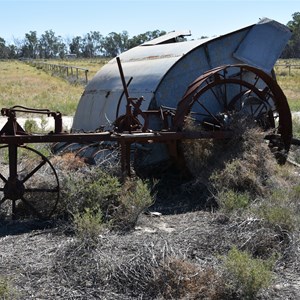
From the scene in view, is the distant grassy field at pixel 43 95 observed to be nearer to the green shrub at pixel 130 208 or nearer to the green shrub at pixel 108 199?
the green shrub at pixel 108 199

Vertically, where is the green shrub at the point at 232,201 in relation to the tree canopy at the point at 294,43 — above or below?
below

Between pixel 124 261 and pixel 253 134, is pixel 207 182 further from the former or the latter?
pixel 124 261

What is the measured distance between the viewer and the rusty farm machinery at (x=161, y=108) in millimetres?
6745

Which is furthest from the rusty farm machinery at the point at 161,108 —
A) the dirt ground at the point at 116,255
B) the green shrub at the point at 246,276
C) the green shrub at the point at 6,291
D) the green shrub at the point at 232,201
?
the green shrub at the point at 246,276

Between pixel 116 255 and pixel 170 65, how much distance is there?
161 inches

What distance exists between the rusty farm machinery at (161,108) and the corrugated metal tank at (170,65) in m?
0.02

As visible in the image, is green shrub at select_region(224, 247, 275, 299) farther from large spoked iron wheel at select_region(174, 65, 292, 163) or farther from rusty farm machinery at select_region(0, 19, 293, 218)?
large spoked iron wheel at select_region(174, 65, 292, 163)

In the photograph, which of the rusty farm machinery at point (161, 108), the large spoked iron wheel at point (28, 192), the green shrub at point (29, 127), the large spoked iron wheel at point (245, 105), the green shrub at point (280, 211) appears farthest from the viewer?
the green shrub at point (29, 127)

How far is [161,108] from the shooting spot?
8055mm

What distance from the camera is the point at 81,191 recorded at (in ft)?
21.3

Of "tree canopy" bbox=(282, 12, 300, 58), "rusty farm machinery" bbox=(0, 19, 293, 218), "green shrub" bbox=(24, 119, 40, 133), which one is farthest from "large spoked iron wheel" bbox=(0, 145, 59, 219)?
"tree canopy" bbox=(282, 12, 300, 58)

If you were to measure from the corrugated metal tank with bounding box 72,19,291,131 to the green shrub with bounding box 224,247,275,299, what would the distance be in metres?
3.99

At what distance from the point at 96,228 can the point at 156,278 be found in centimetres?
91

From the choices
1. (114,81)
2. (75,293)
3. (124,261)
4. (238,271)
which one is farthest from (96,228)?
(114,81)
